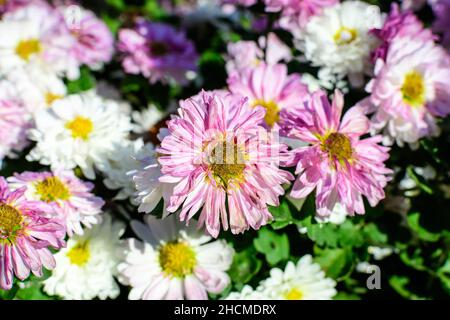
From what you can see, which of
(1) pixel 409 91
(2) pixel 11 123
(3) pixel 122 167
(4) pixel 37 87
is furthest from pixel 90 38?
(1) pixel 409 91

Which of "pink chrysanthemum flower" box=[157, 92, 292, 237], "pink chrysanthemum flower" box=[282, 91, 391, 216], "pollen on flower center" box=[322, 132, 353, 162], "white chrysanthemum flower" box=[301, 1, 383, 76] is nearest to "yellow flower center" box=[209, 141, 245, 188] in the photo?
"pink chrysanthemum flower" box=[157, 92, 292, 237]

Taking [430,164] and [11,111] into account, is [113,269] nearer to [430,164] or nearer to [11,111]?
[11,111]

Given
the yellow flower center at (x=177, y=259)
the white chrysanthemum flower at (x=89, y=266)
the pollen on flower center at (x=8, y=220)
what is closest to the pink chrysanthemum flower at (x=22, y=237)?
the pollen on flower center at (x=8, y=220)

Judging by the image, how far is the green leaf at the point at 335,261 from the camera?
151 cm

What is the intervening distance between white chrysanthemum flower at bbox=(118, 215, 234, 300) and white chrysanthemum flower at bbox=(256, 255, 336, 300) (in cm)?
11

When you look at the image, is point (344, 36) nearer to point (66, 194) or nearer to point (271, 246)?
point (271, 246)

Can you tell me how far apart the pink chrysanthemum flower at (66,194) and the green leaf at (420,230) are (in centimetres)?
84

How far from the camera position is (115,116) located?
60.7 inches

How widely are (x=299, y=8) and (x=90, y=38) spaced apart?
0.76 meters

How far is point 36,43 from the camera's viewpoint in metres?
1.83
